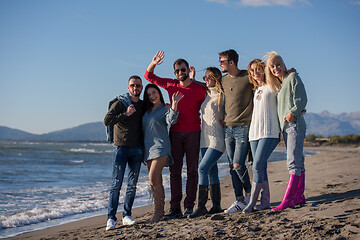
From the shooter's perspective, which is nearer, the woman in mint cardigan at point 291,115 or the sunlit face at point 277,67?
the woman in mint cardigan at point 291,115

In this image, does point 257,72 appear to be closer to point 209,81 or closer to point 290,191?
point 209,81

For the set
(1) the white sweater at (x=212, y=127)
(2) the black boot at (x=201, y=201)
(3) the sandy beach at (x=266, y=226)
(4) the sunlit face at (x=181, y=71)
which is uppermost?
(4) the sunlit face at (x=181, y=71)

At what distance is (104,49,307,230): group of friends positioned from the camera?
13.6 ft

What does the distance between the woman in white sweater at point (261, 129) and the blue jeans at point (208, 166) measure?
490 millimetres

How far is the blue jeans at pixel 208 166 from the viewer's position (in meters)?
4.38

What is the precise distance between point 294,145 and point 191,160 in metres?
1.30

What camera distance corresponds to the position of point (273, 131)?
4090 mm

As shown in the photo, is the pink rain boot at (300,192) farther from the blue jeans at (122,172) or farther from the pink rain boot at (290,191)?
the blue jeans at (122,172)

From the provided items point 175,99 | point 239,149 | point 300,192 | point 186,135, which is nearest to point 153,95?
point 175,99

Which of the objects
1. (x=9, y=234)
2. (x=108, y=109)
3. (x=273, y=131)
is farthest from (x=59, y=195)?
(x=273, y=131)

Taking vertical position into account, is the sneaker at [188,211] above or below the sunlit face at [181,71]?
below

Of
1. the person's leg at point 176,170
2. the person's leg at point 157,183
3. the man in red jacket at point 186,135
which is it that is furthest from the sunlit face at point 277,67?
the person's leg at point 157,183

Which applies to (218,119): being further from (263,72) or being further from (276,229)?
(276,229)

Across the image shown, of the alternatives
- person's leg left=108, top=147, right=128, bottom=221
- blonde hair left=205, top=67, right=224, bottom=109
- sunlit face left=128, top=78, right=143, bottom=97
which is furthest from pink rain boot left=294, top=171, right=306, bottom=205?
sunlit face left=128, top=78, right=143, bottom=97
